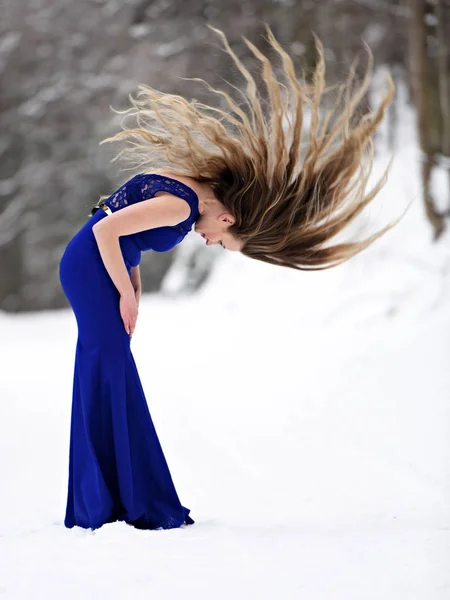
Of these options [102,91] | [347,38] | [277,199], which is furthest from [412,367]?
[102,91]

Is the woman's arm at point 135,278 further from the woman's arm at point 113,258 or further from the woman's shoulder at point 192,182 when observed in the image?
the woman's shoulder at point 192,182

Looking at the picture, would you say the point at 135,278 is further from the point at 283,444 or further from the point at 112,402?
the point at 283,444

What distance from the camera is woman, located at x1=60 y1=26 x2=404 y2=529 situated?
2.99 metres

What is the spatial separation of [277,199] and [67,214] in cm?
1472

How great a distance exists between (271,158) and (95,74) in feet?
43.6

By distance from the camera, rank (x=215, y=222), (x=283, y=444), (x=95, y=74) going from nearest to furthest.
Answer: (x=215, y=222) < (x=283, y=444) < (x=95, y=74)

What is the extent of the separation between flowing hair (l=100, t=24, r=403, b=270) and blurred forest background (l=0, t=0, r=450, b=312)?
7083 millimetres

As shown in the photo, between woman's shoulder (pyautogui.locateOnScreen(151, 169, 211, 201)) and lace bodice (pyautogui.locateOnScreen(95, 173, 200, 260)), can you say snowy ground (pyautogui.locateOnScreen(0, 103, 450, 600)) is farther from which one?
woman's shoulder (pyautogui.locateOnScreen(151, 169, 211, 201))

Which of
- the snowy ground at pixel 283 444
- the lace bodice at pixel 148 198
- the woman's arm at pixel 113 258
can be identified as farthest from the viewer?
the lace bodice at pixel 148 198

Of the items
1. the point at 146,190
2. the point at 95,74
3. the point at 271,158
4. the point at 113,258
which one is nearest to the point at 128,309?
the point at 113,258

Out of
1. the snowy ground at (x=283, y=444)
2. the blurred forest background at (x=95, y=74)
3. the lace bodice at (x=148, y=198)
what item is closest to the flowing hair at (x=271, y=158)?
the lace bodice at (x=148, y=198)

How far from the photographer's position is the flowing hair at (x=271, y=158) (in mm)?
3117

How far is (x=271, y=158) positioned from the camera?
125 inches

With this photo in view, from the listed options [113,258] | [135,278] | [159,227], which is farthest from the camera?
[135,278]
